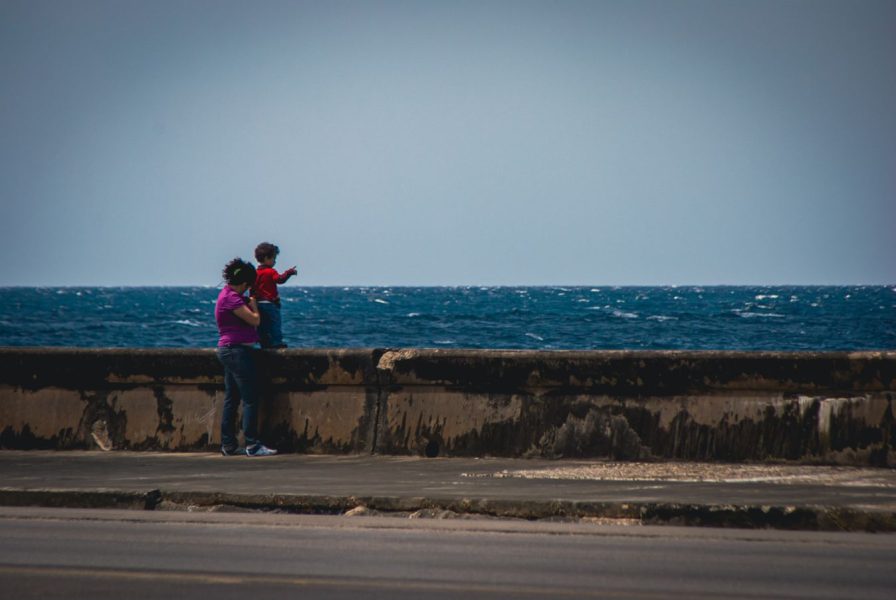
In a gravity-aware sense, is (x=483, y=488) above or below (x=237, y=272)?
below

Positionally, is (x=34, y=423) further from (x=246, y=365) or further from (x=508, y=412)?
(x=508, y=412)

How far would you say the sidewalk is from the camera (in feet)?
24.8

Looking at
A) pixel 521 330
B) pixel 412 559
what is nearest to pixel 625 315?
pixel 521 330

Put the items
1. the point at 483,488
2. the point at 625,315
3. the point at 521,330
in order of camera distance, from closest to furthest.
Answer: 1. the point at 483,488
2. the point at 521,330
3. the point at 625,315

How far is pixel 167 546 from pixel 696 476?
149 inches

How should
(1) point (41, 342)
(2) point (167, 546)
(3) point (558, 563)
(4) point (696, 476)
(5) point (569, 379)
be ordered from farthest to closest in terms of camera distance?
(1) point (41, 342)
(5) point (569, 379)
(4) point (696, 476)
(2) point (167, 546)
(3) point (558, 563)

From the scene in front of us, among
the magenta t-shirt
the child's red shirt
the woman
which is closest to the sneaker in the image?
the woman

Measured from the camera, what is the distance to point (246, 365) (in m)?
10.4

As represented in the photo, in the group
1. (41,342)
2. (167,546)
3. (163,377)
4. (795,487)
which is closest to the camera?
(167,546)

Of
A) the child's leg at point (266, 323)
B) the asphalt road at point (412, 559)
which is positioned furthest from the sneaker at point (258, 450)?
the asphalt road at point (412, 559)

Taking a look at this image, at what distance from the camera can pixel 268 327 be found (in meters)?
11.3

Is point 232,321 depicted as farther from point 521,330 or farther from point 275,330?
point 521,330

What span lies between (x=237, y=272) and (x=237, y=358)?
0.82 meters

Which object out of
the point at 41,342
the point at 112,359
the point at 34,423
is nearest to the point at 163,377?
the point at 112,359
